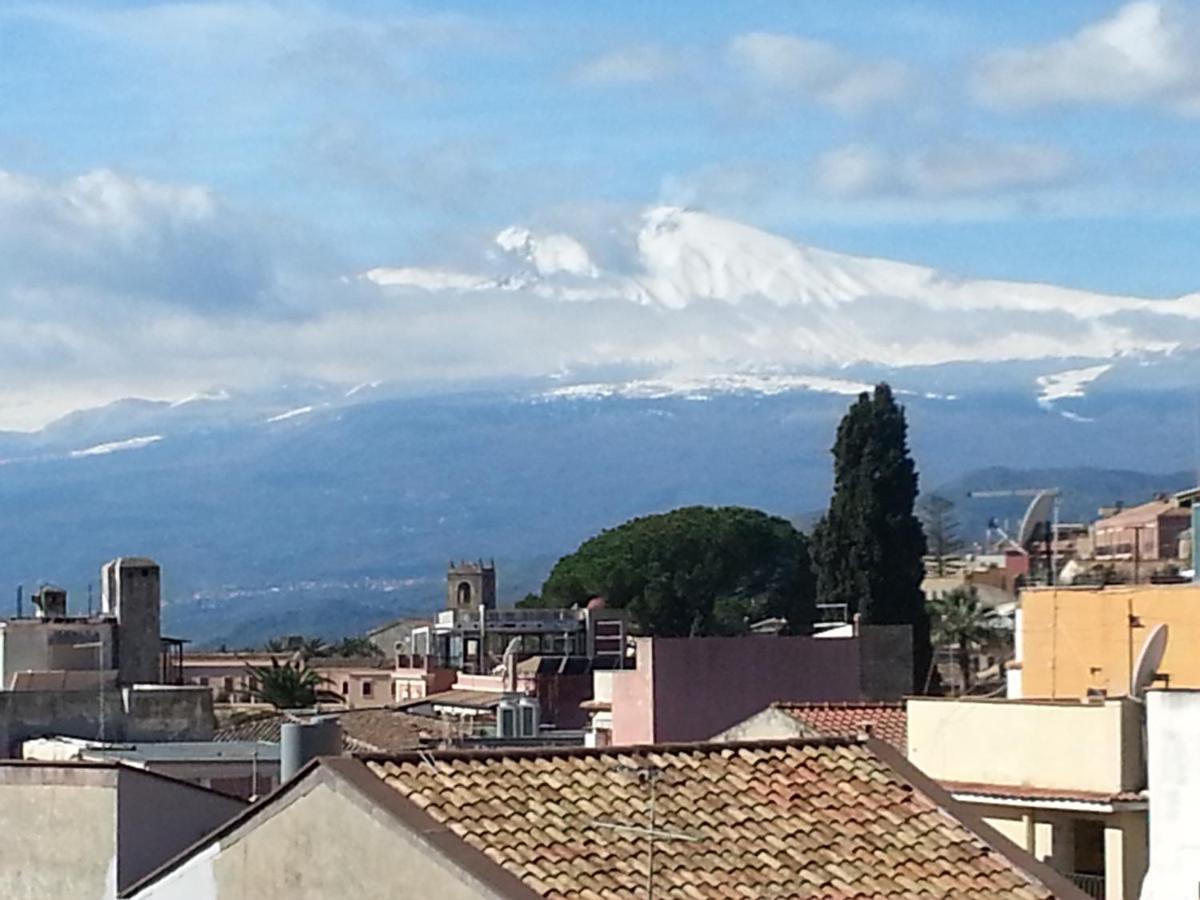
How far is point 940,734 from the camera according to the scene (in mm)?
23688

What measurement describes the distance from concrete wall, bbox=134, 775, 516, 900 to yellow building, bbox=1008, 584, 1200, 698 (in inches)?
375

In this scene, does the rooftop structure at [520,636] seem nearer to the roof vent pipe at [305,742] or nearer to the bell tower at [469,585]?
the bell tower at [469,585]

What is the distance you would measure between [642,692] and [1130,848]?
15633 millimetres

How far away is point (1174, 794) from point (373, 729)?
28.4 meters

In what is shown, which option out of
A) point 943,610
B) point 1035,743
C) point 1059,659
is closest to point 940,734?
point 1035,743

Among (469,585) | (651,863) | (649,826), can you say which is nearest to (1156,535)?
(649,826)

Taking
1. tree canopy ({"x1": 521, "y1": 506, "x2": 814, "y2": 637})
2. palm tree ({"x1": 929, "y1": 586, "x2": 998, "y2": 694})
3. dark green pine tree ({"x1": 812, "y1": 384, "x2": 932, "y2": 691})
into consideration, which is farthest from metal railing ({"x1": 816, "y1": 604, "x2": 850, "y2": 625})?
tree canopy ({"x1": 521, "y1": 506, "x2": 814, "y2": 637})

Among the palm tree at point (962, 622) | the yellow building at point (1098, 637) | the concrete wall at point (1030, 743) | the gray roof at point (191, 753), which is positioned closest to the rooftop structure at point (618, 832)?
the concrete wall at point (1030, 743)

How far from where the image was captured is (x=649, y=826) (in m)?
16.7

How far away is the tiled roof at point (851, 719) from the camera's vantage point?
26188mm

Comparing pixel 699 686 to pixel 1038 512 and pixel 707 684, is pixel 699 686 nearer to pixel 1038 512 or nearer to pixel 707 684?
pixel 707 684

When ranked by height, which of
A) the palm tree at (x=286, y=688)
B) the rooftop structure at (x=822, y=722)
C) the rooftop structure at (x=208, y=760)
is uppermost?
the rooftop structure at (x=822, y=722)

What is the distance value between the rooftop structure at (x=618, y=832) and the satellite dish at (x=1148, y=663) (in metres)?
4.82

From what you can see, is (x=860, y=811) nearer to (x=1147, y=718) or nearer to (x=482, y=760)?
(x=482, y=760)
